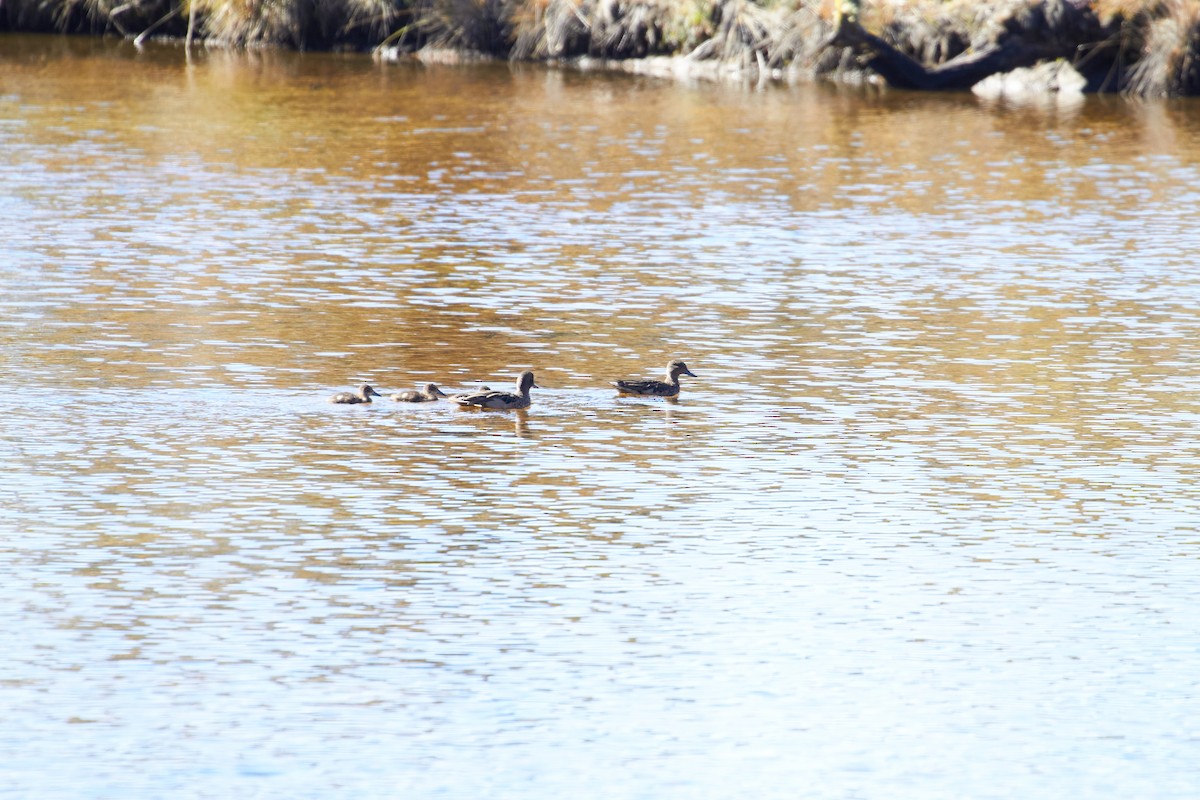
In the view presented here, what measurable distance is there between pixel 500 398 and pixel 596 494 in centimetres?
213

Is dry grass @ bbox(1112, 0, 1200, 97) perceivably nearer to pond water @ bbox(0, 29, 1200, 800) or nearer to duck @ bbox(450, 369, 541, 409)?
pond water @ bbox(0, 29, 1200, 800)

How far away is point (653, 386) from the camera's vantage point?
14.6 metres

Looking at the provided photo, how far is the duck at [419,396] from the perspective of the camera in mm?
14281

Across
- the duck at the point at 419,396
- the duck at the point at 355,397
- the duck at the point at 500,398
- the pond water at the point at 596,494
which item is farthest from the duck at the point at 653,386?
the duck at the point at 355,397

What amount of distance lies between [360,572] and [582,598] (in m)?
1.15

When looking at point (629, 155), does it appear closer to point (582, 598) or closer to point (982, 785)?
point (582, 598)

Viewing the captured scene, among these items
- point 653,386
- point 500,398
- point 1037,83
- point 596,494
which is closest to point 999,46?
point 1037,83

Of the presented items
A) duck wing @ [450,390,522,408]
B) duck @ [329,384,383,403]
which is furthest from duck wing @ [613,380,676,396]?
duck @ [329,384,383,403]

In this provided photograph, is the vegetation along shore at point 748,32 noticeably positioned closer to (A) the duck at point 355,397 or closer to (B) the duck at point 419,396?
(B) the duck at point 419,396

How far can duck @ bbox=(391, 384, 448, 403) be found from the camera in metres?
14.3

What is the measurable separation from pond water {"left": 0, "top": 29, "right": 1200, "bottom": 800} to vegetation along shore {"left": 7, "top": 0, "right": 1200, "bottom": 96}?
43.5 feet

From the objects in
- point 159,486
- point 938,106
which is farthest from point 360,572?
point 938,106

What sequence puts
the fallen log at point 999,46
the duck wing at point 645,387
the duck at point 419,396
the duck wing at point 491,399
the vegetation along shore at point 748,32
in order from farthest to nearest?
the vegetation along shore at point 748,32 → the fallen log at point 999,46 → the duck wing at point 645,387 → the duck at point 419,396 → the duck wing at point 491,399

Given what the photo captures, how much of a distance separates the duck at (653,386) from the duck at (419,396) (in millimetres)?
1307
